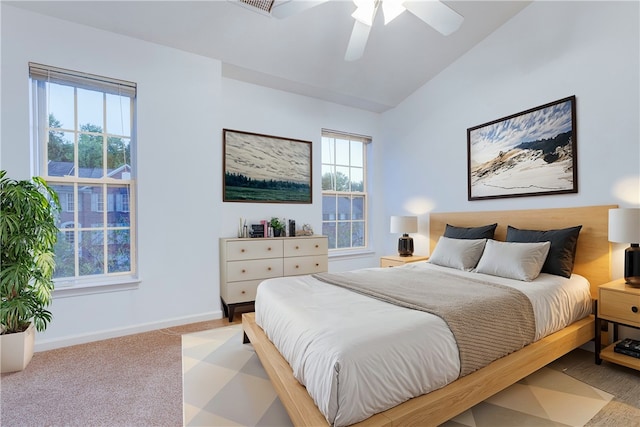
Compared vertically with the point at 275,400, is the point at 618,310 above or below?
above

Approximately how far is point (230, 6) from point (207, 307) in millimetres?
3035

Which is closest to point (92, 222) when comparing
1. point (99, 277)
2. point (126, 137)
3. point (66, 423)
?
point (99, 277)

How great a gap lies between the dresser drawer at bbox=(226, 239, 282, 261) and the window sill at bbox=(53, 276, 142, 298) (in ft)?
3.03

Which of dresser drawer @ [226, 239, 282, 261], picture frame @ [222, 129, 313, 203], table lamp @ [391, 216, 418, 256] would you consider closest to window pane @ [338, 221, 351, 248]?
picture frame @ [222, 129, 313, 203]

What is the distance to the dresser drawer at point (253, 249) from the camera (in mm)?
3271

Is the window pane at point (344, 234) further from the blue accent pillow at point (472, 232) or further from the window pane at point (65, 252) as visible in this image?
the window pane at point (65, 252)

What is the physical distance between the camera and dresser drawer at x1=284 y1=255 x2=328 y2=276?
3612 mm

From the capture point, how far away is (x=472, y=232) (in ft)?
10.7

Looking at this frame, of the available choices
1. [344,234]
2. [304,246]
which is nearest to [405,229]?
[344,234]

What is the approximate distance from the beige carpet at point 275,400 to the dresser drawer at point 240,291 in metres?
0.90

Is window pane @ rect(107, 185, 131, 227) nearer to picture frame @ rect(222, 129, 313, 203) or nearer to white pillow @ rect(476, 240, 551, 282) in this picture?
picture frame @ rect(222, 129, 313, 203)

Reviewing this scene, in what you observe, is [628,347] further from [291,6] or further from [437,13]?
[291,6]

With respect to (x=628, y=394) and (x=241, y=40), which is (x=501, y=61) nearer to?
(x=241, y=40)

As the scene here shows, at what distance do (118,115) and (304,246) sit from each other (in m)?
2.40
